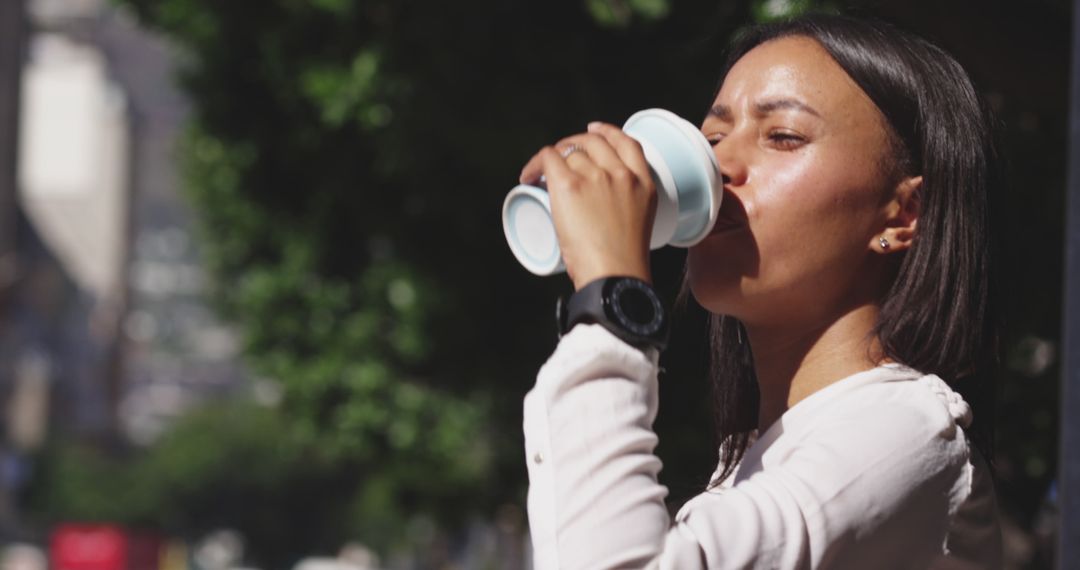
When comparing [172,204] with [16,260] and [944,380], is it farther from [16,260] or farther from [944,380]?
[944,380]

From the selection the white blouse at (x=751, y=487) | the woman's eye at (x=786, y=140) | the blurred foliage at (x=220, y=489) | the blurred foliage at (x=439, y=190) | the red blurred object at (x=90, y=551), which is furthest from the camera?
the blurred foliage at (x=220, y=489)

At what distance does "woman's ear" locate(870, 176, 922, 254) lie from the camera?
5.35 ft

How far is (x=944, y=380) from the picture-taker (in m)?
1.62

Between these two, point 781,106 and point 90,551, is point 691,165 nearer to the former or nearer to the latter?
point 781,106

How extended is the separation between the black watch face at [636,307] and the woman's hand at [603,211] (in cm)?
2

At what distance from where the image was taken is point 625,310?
1.42 m

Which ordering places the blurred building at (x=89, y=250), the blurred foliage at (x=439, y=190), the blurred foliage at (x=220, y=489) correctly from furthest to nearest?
1. the blurred building at (x=89, y=250)
2. the blurred foliage at (x=220, y=489)
3. the blurred foliage at (x=439, y=190)

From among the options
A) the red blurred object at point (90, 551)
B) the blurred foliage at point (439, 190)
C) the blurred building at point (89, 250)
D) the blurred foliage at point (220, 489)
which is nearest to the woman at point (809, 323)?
the blurred foliage at point (439, 190)

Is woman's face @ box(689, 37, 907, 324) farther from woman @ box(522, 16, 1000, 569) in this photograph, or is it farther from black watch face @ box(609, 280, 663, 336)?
black watch face @ box(609, 280, 663, 336)

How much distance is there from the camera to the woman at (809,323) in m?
1.39

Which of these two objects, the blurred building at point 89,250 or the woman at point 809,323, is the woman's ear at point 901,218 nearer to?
the woman at point 809,323

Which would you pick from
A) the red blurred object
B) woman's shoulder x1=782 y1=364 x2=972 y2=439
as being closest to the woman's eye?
woman's shoulder x1=782 y1=364 x2=972 y2=439

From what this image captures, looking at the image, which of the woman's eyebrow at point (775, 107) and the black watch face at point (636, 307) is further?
the woman's eyebrow at point (775, 107)

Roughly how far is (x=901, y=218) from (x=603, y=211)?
1.17 ft
